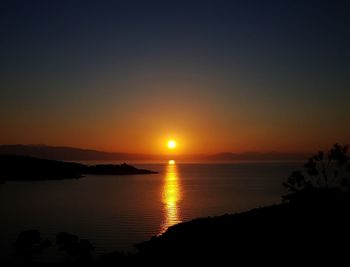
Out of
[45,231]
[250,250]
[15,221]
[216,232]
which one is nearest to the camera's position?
[250,250]

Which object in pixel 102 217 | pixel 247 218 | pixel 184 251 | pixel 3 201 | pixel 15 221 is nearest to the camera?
pixel 184 251

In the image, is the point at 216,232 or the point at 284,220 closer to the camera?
the point at 284,220

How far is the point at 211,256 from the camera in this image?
3266cm

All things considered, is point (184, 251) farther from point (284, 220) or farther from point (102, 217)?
point (102, 217)

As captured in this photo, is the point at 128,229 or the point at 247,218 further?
the point at 128,229

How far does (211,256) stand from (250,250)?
11.3ft

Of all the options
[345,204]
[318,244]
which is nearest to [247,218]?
[345,204]

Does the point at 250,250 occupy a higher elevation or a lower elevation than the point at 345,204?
lower

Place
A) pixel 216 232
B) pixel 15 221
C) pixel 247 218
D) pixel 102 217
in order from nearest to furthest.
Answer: pixel 216 232
pixel 247 218
pixel 15 221
pixel 102 217

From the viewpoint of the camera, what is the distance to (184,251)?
3625 cm

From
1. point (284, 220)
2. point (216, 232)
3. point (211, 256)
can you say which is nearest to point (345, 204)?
point (284, 220)

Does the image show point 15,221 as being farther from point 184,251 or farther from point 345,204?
point 345,204

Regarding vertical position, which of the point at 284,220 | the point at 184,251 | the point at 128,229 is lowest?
the point at 128,229

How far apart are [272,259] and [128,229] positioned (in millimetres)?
49533
